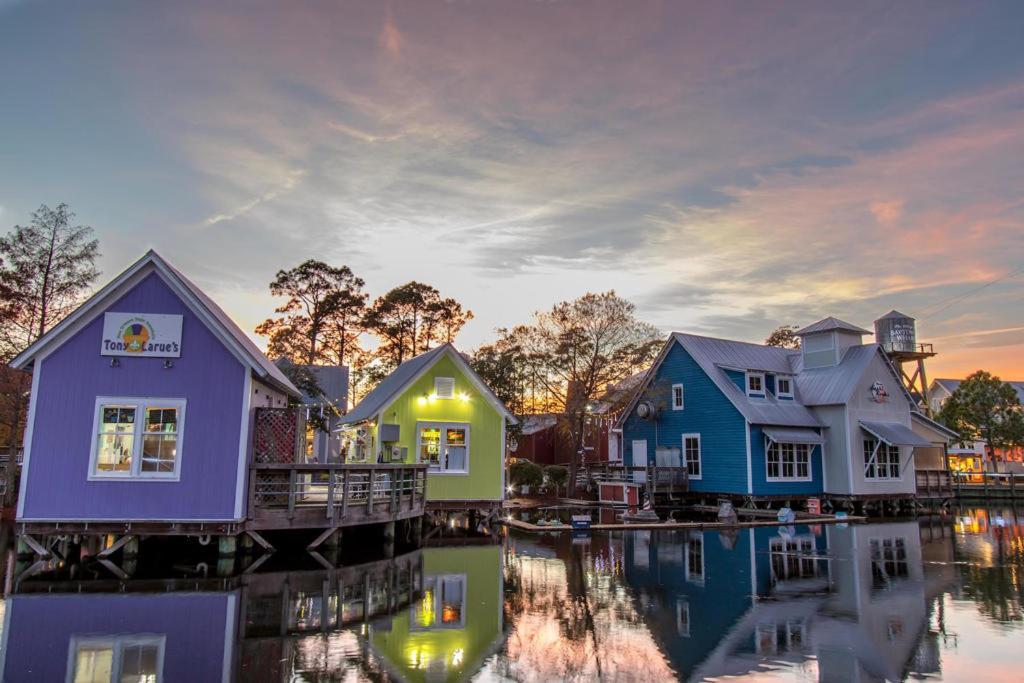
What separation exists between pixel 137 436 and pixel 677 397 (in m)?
25.7

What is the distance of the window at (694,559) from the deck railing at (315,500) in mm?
7843

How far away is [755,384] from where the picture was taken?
3406cm

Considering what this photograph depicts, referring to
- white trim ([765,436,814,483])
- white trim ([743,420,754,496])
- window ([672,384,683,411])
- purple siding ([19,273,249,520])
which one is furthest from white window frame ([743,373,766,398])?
purple siding ([19,273,249,520])

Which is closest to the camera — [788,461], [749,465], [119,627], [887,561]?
[119,627]

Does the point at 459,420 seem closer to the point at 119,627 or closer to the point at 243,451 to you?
the point at 243,451

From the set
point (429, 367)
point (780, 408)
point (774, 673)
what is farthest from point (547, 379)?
point (774, 673)

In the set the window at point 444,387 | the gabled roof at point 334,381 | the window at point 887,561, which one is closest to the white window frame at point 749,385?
the window at point 887,561

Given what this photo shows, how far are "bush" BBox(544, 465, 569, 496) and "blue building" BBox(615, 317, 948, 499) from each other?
20.4ft

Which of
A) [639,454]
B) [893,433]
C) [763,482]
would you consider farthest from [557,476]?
[893,433]

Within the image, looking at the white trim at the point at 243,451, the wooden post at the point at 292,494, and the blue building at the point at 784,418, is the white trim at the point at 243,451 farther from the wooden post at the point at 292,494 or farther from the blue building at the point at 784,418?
the blue building at the point at 784,418

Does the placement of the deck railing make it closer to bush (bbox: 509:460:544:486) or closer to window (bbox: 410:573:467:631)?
window (bbox: 410:573:467:631)

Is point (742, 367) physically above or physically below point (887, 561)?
above

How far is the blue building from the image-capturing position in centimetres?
3206

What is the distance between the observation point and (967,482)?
2002 inches
